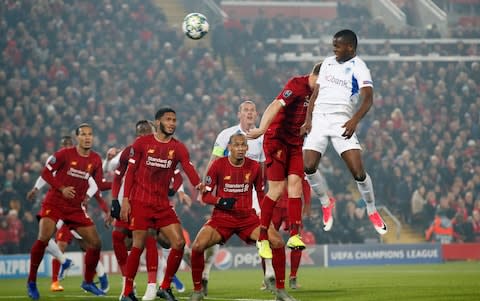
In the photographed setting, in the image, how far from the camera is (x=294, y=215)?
38.0 feet

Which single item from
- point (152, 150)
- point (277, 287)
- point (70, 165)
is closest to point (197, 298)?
point (277, 287)

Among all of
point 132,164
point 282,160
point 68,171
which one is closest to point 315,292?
point 282,160

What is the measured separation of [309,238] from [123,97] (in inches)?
294

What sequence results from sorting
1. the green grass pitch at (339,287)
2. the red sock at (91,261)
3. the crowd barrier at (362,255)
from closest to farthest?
the green grass pitch at (339,287) → the red sock at (91,261) → the crowd barrier at (362,255)

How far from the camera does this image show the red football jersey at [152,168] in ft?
40.2

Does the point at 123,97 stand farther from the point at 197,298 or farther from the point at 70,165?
the point at 197,298

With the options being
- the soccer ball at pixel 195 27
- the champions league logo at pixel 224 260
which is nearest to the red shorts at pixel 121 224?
the soccer ball at pixel 195 27

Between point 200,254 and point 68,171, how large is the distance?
11.7 feet

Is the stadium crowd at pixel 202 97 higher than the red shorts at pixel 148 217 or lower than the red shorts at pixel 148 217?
higher

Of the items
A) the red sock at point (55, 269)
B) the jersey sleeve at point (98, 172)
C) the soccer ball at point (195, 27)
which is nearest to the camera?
the jersey sleeve at point (98, 172)

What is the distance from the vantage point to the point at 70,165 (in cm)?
1462

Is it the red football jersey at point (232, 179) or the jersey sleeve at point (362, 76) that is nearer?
the jersey sleeve at point (362, 76)

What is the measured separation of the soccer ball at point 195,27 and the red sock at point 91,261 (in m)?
6.42

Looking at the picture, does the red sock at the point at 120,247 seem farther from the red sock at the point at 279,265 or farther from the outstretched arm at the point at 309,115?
the outstretched arm at the point at 309,115
